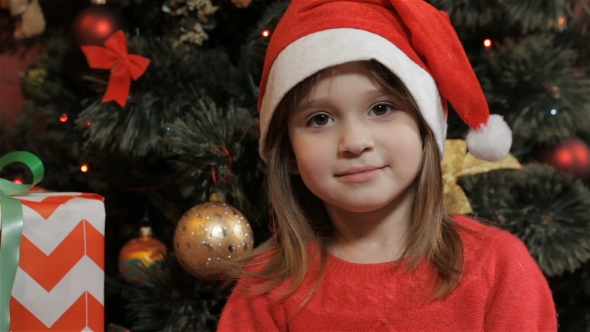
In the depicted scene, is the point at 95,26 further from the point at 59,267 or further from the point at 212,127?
the point at 59,267

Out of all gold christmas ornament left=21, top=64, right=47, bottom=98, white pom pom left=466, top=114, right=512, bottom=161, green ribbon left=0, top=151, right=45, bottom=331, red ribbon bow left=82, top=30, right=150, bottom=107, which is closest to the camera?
green ribbon left=0, top=151, right=45, bottom=331

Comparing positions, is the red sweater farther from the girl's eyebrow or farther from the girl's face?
the girl's eyebrow

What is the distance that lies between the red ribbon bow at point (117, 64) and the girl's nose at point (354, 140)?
408mm

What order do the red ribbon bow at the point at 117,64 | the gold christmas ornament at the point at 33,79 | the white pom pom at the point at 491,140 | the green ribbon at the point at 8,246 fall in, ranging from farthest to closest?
the gold christmas ornament at the point at 33,79 < the red ribbon bow at the point at 117,64 < the white pom pom at the point at 491,140 < the green ribbon at the point at 8,246

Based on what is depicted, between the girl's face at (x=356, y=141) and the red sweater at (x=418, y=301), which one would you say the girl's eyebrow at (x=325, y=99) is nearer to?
the girl's face at (x=356, y=141)

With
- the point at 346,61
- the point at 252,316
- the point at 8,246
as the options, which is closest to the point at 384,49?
the point at 346,61

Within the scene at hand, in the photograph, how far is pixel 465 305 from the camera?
769 millimetres

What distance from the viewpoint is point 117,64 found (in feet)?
3.15

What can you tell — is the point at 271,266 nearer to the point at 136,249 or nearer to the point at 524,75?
the point at 136,249

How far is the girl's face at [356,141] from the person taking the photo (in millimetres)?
742

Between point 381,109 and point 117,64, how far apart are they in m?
0.48

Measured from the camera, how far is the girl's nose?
0.73m

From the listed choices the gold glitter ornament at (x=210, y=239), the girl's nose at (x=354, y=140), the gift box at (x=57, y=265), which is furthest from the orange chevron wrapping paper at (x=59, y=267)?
the girl's nose at (x=354, y=140)

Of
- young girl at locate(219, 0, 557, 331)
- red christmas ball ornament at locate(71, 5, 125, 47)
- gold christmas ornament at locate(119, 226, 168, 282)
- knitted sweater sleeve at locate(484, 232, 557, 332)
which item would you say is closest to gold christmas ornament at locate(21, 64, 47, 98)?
red christmas ball ornament at locate(71, 5, 125, 47)
